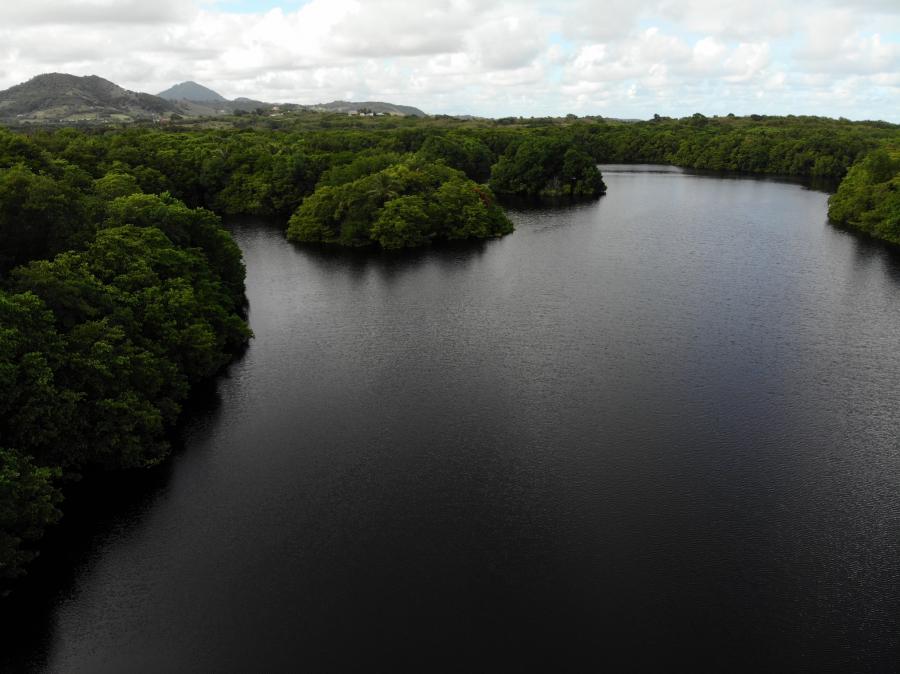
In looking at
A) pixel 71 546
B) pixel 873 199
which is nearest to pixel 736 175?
pixel 873 199

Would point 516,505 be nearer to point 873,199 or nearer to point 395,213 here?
point 395,213

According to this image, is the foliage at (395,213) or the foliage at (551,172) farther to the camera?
the foliage at (551,172)

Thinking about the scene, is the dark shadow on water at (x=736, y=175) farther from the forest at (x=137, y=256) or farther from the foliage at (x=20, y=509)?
the foliage at (x=20, y=509)

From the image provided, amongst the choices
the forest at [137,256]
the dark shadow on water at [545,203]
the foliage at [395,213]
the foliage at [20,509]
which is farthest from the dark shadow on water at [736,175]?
the foliage at [20,509]

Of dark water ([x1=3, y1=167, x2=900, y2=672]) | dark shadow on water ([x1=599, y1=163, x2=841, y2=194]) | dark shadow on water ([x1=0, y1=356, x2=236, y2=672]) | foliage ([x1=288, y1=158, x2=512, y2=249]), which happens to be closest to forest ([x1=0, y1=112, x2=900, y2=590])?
foliage ([x1=288, y1=158, x2=512, y2=249])

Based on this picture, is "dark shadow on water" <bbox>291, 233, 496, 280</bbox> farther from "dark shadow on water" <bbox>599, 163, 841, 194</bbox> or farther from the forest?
"dark shadow on water" <bbox>599, 163, 841, 194</bbox>

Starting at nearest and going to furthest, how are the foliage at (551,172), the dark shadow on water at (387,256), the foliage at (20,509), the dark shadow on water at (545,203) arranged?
the foliage at (20,509) < the dark shadow on water at (387,256) < the dark shadow on water at (545,203) < the foliage at (551,172)
